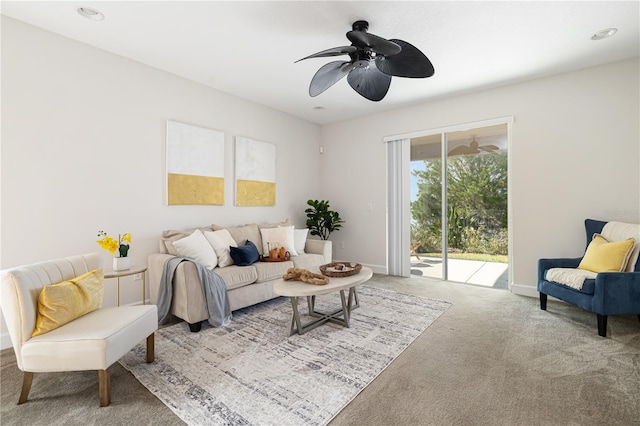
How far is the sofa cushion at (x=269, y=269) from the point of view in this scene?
3.45 m

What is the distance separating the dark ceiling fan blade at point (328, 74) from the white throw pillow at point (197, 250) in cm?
196

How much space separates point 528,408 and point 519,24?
3.02 meters

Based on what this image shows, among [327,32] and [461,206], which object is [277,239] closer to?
[327,32]

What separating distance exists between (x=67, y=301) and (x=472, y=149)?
4.90 m

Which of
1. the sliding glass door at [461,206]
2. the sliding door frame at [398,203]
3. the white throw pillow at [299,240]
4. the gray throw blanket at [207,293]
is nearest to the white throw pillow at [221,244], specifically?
the gray throw blanket at [207,293]

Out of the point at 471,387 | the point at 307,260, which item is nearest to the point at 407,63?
the point at 471,387

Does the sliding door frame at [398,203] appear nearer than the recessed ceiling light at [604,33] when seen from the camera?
No

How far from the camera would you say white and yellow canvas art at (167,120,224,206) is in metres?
3.66

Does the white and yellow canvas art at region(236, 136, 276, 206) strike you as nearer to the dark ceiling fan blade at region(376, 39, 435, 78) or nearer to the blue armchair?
the dark ceiling fan blade at region(376, 39, 435, 78)

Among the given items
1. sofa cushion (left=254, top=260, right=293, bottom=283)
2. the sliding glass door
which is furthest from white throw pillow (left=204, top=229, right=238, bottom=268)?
the sliding glass door

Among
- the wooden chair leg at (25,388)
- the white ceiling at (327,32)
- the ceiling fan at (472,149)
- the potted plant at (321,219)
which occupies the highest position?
the white ceiling at (327,32)

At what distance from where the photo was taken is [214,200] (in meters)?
4.11

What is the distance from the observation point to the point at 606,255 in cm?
294

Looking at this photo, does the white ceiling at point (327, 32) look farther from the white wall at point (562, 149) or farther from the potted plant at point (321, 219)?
the potted plant at point (321, 219)
